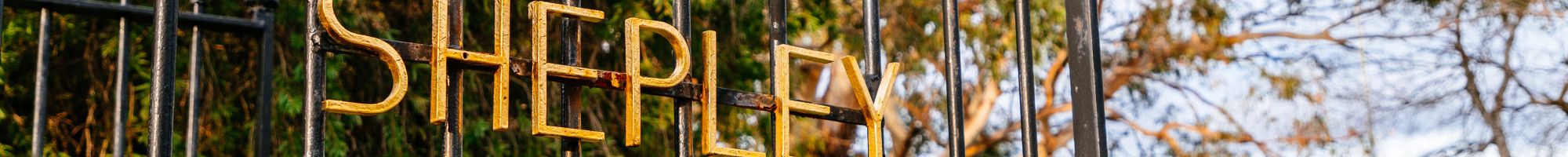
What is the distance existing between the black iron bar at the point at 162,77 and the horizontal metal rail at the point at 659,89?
156mm

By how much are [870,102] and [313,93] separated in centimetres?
65

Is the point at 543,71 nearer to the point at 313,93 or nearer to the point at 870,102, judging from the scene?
the point at 313,93

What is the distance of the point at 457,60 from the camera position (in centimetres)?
196

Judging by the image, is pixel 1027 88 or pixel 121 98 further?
pixel 121 98

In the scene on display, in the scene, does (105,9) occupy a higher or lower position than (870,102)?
higher

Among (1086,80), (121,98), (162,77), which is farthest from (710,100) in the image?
A: (121,98)

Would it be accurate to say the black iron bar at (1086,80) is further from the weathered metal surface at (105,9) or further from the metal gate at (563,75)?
the weathered metal surface at (105,9)

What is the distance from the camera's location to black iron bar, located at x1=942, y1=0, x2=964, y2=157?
2.21m

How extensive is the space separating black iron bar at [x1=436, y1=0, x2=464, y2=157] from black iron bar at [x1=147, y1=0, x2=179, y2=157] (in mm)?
264

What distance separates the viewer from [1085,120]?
7.09ft

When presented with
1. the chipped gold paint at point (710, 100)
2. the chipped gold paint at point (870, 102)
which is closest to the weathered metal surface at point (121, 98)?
the chipped gold paint at point (710, 100)

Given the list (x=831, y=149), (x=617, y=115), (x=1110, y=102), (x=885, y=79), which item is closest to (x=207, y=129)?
(x=617, y=115)

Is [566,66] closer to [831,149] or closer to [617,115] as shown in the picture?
[617,115]

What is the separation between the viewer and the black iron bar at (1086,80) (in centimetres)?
216
